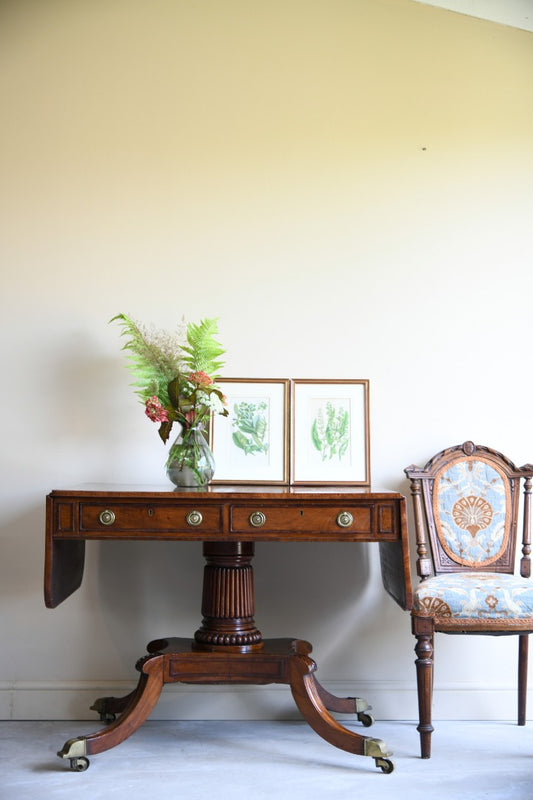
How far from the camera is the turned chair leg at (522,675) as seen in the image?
2.70 metres

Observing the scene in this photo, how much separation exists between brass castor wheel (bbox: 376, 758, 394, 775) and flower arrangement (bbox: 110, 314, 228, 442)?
3.94 ft

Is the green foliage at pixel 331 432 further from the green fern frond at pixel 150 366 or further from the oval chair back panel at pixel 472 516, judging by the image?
the green fern frond at pixel 150 366

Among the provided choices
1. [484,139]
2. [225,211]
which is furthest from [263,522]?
[484,139]

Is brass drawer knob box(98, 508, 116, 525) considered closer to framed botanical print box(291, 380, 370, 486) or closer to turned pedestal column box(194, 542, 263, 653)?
turned pedestal column box(194, 542, 263, 653)

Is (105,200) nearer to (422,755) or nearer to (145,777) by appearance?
(145,777)

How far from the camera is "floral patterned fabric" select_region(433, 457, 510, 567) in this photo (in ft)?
9.04

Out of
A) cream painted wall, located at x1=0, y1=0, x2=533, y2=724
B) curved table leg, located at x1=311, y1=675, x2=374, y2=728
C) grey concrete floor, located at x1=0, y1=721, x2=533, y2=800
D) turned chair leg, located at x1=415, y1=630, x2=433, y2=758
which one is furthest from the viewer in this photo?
cream painted wall, located at x1=0, y1=0, x2=533, y2=724

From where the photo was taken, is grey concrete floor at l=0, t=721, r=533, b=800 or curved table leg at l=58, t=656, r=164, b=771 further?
curved table leg at l=58, t=656, r=164, b=771

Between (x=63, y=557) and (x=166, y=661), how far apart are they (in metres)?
0.47

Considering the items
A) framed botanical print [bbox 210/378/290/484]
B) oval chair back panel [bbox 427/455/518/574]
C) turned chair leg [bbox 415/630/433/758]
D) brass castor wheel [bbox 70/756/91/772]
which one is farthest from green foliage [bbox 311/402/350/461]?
brass castor wheel [bbox 70/756/91/772]

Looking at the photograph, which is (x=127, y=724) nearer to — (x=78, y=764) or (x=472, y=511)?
(x=78, y=764)

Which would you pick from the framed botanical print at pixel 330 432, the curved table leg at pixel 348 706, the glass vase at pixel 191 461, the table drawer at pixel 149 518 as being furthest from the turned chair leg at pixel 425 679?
the glass vase at pixel 191 461

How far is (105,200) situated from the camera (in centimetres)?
303

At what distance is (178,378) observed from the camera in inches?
103
